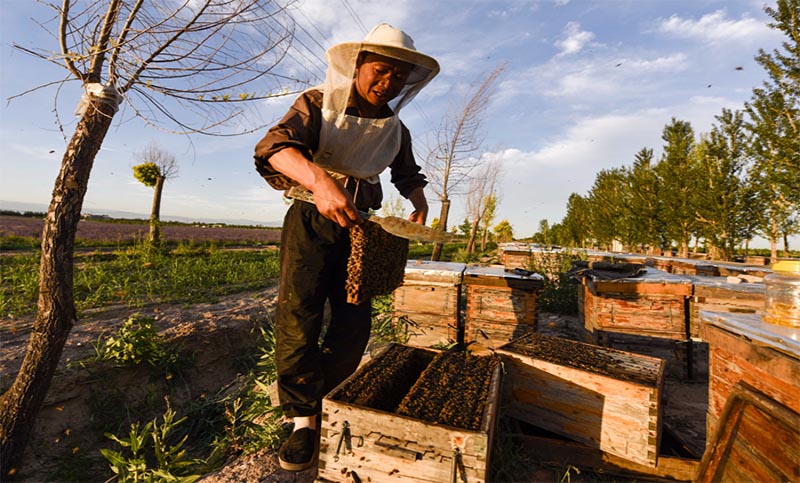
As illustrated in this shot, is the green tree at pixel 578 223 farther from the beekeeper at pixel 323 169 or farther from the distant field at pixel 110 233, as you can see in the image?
the beekeeper at pixel 323 169

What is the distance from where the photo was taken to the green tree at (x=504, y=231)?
29.4 metres

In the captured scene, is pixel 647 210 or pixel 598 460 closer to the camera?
pixel 598 460

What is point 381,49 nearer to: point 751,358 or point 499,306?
point 751,358

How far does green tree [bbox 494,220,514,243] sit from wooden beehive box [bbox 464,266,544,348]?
87.6 feet

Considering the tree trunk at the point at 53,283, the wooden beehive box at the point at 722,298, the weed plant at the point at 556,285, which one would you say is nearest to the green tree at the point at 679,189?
the weed plant at the point at 556,285

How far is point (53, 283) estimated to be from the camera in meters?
2.34

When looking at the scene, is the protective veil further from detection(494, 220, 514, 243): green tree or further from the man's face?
detection(494, 220, 514, 243): green tree

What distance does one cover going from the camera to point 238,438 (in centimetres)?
224

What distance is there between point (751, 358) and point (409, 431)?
1389mm

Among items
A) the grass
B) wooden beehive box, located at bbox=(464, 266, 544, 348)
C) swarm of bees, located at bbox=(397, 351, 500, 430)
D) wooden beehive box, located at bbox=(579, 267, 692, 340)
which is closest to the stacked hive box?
wooden beehive box, located at bbox=(579, 267, 692, 340)

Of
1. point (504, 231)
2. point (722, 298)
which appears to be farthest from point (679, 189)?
point (722, 298)

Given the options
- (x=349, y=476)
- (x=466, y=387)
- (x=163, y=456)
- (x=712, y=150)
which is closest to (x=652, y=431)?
(x=466, y=387)

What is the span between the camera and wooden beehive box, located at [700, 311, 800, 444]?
1.21 meters

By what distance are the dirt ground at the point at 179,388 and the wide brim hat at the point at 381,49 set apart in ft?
7.14
